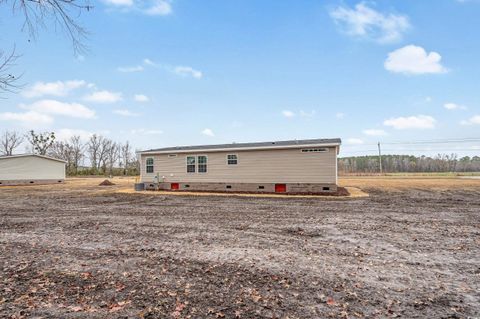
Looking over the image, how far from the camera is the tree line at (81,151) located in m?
46.9

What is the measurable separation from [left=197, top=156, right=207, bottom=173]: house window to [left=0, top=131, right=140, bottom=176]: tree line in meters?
32.8

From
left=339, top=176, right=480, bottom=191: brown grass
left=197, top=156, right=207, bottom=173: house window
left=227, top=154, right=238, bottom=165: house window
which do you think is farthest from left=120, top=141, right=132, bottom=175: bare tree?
left=227, top=154, right=238, bottom=165: house window

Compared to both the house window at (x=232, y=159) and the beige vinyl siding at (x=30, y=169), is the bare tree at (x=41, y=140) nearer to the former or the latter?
the beige vinyl siding at (x=30, y=169)

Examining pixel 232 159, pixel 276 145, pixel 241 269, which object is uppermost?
pixel 276 145

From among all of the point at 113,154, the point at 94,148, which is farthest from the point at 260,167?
the point at 113,154

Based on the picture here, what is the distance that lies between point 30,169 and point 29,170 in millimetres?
132

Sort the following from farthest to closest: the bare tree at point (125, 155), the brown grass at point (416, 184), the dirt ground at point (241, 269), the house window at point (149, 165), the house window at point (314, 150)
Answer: the bare tree at point (125, 155)
the brown grass at point (416, 184)
the house window at point (149, 165)
the house window at point (314, 150)
the dirt ground at point (241, 269)

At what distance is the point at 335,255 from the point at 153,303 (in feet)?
10.1

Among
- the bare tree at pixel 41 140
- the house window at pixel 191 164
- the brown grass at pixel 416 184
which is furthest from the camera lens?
the bare tree at pixel 41 140

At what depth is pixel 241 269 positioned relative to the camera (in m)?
4.06

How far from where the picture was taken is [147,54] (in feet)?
54.0

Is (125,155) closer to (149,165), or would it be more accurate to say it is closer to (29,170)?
(29,170)

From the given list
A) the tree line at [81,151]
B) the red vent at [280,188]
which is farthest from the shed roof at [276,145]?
the tree line at [81,151]

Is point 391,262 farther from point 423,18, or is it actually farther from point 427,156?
point 427,156
